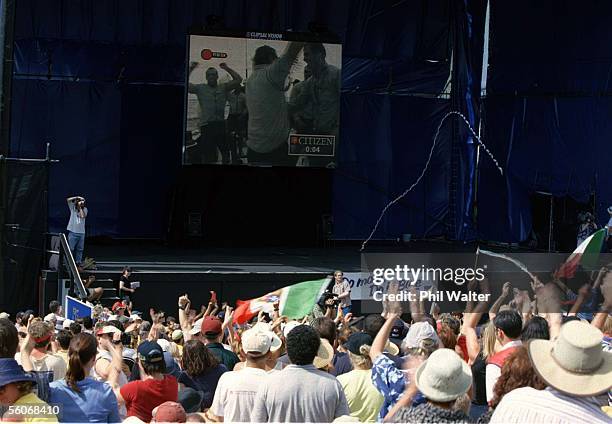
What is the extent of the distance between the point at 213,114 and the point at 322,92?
2.20 meters

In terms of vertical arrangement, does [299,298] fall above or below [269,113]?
below

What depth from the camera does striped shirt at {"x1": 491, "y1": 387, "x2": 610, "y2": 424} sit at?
3637mm

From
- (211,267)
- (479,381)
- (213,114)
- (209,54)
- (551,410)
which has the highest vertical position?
(209,54)

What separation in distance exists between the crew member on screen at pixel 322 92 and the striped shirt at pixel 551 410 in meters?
17.7

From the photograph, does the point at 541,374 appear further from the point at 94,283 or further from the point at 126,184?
the point at 126,184

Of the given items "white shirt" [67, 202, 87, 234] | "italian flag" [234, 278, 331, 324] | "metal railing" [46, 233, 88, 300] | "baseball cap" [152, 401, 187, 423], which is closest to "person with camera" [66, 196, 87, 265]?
"white shirt" [67, 202, 87, 234]

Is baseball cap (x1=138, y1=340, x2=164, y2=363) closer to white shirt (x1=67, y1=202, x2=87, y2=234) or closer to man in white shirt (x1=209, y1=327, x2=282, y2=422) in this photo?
man in white shirt (x1=209, y1=327, x2=282, y2=422)

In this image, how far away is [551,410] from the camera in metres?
3.65

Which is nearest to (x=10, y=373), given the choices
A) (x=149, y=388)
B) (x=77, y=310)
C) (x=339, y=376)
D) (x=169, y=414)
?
(x=169, y=414)

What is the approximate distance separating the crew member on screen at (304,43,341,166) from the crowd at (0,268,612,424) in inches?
557

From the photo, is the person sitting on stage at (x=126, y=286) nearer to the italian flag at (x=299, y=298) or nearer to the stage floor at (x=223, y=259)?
the stage floor at (x=223, y=259)

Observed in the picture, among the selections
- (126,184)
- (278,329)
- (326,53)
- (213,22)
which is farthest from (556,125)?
(278,329)

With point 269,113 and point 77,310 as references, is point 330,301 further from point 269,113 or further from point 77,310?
point 269,113

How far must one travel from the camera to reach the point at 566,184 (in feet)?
69.7
